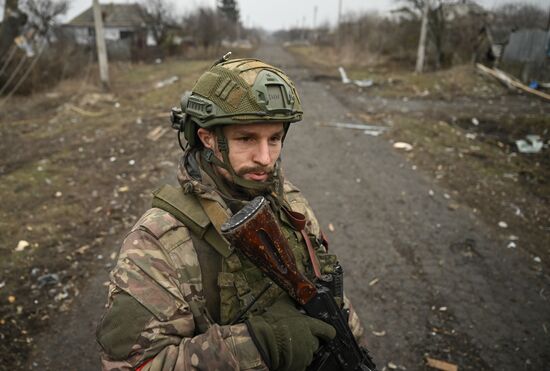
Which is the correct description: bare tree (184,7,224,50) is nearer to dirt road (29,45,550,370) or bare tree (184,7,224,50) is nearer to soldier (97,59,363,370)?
dirt road (29,45,550,370)

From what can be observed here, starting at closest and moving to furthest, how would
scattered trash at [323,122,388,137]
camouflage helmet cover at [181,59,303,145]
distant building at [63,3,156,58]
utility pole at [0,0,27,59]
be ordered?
camouflage helmet cover at [181,59,303,145], scattered trash at [323,122,388,137], utility pole at [0,0,27,59], distant building at [63,3,156,58]

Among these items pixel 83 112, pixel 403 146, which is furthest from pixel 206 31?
pixel 403 146

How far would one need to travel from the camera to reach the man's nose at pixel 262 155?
5.07 feet

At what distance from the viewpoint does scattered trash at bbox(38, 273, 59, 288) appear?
3.45m

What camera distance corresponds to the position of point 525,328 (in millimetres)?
3078

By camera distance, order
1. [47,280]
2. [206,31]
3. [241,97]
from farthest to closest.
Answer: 1. [206,31]
2. [47,280]
3. [241,97]

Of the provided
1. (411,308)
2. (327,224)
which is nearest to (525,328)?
(411,308)

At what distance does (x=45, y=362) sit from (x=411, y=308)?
3.05 m

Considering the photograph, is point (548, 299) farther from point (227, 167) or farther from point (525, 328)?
point (227, 167)

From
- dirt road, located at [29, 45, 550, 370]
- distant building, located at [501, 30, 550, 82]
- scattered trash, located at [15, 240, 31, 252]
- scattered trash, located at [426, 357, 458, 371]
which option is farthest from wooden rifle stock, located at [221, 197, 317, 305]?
distant building, located at [501, 30, 550, 82]

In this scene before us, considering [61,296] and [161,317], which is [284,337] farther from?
[61,296]

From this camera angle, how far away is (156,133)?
770 centimetres

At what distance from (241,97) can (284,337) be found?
3.19ft

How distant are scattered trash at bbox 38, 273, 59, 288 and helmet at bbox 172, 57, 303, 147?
2.78 m
